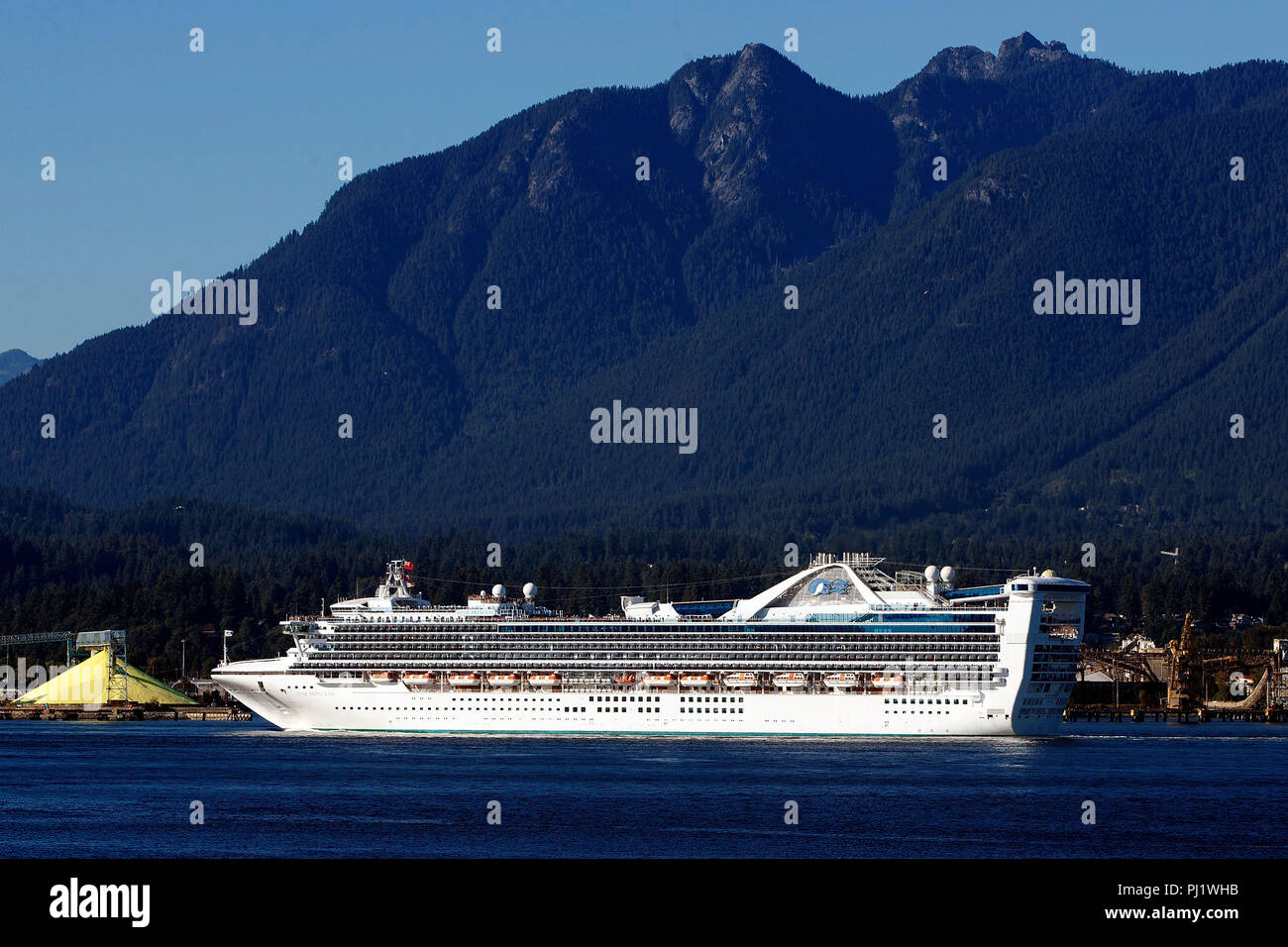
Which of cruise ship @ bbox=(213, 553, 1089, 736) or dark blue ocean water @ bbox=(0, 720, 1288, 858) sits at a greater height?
cruise ship @ bbox=(213, 553, 1089, 736)

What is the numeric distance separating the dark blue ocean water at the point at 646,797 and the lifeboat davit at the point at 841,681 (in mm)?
3941

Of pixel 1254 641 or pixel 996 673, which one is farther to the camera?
pixel 1254 641

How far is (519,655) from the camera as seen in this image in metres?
119

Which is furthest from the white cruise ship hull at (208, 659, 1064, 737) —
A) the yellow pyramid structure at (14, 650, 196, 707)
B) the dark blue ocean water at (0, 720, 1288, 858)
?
the yellow pyramid structure at (14, 650, 196, 707)

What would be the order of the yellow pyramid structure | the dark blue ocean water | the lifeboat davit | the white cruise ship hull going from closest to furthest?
the dark blue ocean water < the white cruise ship hull < the lifeboat davit < the yellow pyramid structure

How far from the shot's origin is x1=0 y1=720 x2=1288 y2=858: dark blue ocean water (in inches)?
2522

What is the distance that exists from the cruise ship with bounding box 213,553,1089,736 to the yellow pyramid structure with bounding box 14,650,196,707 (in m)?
49.2

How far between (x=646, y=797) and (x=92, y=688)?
104262 millimetres

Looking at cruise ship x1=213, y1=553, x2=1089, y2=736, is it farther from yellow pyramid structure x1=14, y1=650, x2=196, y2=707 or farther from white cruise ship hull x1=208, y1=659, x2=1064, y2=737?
yellow pyramid structure x1=14, y1=650, x2=196, y2=707

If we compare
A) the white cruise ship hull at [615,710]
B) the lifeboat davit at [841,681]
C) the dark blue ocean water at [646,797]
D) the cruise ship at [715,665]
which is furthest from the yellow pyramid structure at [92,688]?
the lifeboat davit at [841,681]

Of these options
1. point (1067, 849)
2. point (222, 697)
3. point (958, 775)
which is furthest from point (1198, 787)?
point (222, 697)

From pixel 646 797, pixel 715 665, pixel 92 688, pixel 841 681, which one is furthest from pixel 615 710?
pixel 92 688
